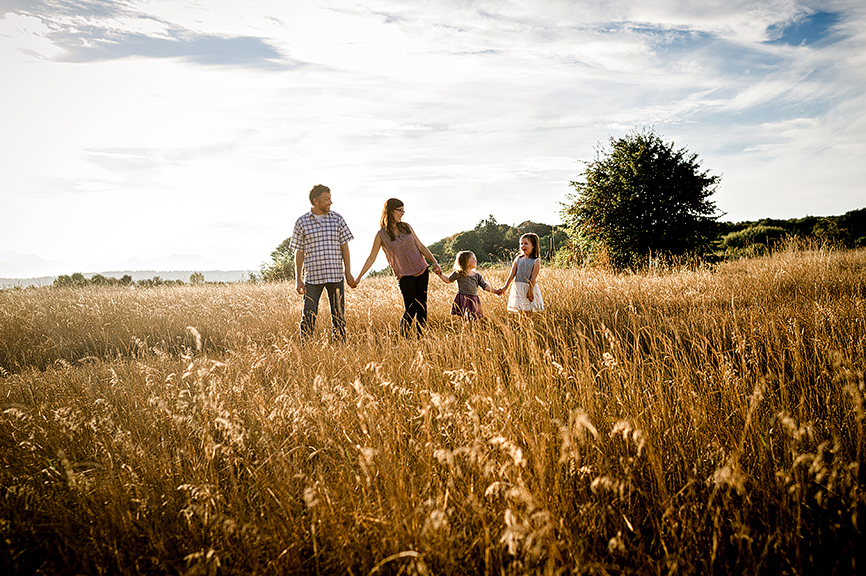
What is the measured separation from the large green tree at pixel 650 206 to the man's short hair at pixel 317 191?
916 centimetres

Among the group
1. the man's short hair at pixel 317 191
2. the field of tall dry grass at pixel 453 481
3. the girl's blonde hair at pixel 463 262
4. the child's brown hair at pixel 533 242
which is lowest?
the field of tall dry grass at pixel 453 481

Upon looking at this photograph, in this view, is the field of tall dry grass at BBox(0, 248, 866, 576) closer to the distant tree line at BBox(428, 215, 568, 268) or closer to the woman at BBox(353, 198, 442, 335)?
the woman at BBox(353, 198, 442, 335)

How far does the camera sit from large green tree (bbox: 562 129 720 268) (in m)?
12.0

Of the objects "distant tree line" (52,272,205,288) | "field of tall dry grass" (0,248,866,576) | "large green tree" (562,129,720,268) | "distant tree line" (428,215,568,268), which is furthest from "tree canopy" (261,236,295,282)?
"field of tall dry grass" (0,248,866,576)

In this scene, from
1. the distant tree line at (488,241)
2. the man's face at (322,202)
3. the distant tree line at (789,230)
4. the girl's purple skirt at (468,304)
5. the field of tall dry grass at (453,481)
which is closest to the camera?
the field of tall dry grass at (453,481)

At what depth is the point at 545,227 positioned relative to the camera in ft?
75.9

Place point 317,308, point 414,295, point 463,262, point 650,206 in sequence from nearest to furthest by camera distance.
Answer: point 317,308 → point 414,295 → point 463,262 → point 650,206

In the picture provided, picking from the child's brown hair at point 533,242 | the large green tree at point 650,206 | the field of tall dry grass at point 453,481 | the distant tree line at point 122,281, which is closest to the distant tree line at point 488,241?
the large green tree at point 650,206

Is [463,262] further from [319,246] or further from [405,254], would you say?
[319,246]

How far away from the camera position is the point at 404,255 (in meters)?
5.43

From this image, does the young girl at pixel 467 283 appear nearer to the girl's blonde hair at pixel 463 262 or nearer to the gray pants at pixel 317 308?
the girl's blonde hair at pixel 463 262

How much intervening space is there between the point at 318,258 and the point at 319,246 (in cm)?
16

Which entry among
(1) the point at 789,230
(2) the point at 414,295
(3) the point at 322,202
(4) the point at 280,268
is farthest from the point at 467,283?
(1) the point at 789,230

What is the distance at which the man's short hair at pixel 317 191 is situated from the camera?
5.37 metres
